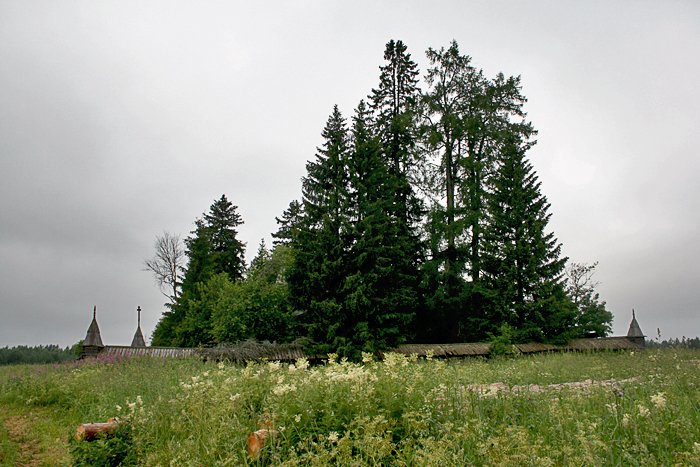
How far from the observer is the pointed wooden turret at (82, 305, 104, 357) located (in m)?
21.1

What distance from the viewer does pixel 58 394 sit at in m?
10.8

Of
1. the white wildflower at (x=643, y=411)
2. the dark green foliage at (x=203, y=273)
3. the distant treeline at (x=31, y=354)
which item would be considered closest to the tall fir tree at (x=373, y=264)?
the dark green foliage at (x=203, y=273)

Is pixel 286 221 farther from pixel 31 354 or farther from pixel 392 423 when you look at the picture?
pixel 392 423

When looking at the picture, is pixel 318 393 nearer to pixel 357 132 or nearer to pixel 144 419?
pixel 144 419

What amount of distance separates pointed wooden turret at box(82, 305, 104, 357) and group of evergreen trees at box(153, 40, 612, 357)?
4979mm

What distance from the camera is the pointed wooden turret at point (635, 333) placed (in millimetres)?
26938

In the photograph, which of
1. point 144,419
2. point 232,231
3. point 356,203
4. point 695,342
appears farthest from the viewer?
point 232,231

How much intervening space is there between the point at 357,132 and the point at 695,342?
1627 centimetres

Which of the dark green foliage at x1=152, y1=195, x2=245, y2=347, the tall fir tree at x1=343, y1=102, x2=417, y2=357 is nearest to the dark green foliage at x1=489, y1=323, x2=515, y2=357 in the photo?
the tall fir tree at x1=343, y1=102, x2=417, y2=357

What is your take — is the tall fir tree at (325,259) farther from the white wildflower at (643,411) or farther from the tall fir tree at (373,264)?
the white wildflower at (643,411)

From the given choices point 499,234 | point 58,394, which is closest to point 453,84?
point 499,234

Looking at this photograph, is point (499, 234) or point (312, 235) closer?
point (312, 235)

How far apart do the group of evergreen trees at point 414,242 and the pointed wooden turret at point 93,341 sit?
4.98 metres

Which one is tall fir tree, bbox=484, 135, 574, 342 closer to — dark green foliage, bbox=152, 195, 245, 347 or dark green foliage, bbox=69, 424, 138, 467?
dark green foliage, bbox=152, 195, 245, 347
